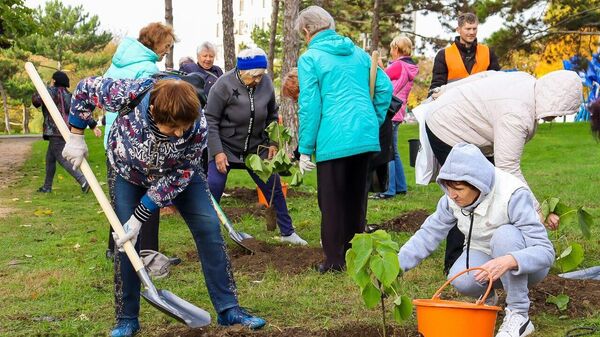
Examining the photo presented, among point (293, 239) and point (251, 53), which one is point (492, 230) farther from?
point (293, 239)

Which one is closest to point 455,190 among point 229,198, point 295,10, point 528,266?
point 528,266

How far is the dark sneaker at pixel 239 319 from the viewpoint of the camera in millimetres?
4738

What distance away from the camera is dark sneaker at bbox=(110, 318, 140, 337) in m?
4.68

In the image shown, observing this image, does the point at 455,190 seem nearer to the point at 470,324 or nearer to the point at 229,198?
the point at 470,324

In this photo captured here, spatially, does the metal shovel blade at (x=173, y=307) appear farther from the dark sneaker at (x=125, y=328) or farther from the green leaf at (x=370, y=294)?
the green leaf at (x=370, y=294)

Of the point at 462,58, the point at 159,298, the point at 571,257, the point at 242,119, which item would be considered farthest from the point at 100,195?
the point at 462,58

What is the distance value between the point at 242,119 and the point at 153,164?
333 centimetres

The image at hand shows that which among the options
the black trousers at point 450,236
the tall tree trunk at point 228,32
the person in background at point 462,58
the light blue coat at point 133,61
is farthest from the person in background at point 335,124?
the tall tree trunk at point 228,32

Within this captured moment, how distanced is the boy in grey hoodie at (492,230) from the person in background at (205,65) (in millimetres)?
5573

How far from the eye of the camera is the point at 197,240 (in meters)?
4.81

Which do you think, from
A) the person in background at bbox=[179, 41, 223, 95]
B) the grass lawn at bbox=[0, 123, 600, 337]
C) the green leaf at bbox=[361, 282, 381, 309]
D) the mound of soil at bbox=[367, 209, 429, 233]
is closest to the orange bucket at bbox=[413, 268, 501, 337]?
the green leaf at bbox=[361, 282, 381, 309]

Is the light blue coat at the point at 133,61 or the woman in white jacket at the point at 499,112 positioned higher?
the light blue coat at the point at 133,61

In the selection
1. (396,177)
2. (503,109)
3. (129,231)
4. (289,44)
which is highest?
(289,44)

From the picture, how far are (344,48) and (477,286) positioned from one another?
7.88ft
